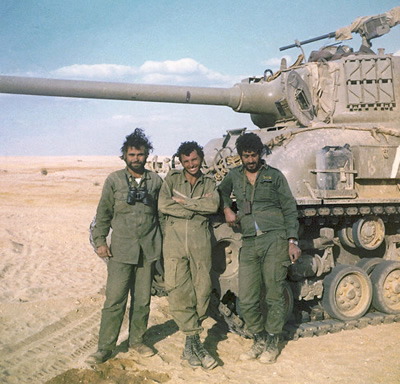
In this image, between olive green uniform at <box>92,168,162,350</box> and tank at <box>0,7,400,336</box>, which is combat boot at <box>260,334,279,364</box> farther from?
olive green uniform at <box>92,168,162,350</box>

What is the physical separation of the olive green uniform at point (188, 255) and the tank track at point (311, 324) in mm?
941

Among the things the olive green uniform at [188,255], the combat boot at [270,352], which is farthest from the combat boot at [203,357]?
the combat boot at [270,352]

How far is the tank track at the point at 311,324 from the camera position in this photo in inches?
217

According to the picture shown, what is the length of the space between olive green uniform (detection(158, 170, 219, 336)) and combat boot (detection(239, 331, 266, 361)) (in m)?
0.60

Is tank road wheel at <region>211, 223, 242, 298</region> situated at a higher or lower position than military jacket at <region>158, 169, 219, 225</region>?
lower

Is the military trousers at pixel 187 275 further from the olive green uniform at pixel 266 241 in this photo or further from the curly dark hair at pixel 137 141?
the curly dark hair at pixel 137 141

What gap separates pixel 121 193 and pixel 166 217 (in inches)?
21.1

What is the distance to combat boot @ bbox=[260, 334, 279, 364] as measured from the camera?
4.71 m

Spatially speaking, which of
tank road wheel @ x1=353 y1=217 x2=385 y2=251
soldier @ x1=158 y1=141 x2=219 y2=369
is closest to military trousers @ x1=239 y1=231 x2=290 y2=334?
soldier @ x1=158 y1=141 x2=219 y2=369

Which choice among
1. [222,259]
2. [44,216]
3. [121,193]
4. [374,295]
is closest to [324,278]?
[374,295]

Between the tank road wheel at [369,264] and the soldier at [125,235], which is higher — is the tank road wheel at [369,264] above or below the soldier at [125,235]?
below

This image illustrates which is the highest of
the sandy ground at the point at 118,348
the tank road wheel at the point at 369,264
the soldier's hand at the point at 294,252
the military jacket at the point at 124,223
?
the military jacket at the point at 124,223

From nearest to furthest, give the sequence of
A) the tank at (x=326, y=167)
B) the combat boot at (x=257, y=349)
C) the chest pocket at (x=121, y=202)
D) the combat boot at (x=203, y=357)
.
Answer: the combat boot at (x=203, y=357) < the chest pocket at (x=121, y=202) < the combat boot at (x=257, y=349) < the tank at (x=326, y=167)

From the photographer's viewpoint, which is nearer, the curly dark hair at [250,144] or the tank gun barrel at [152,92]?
the curly dark hair at [250,144]
